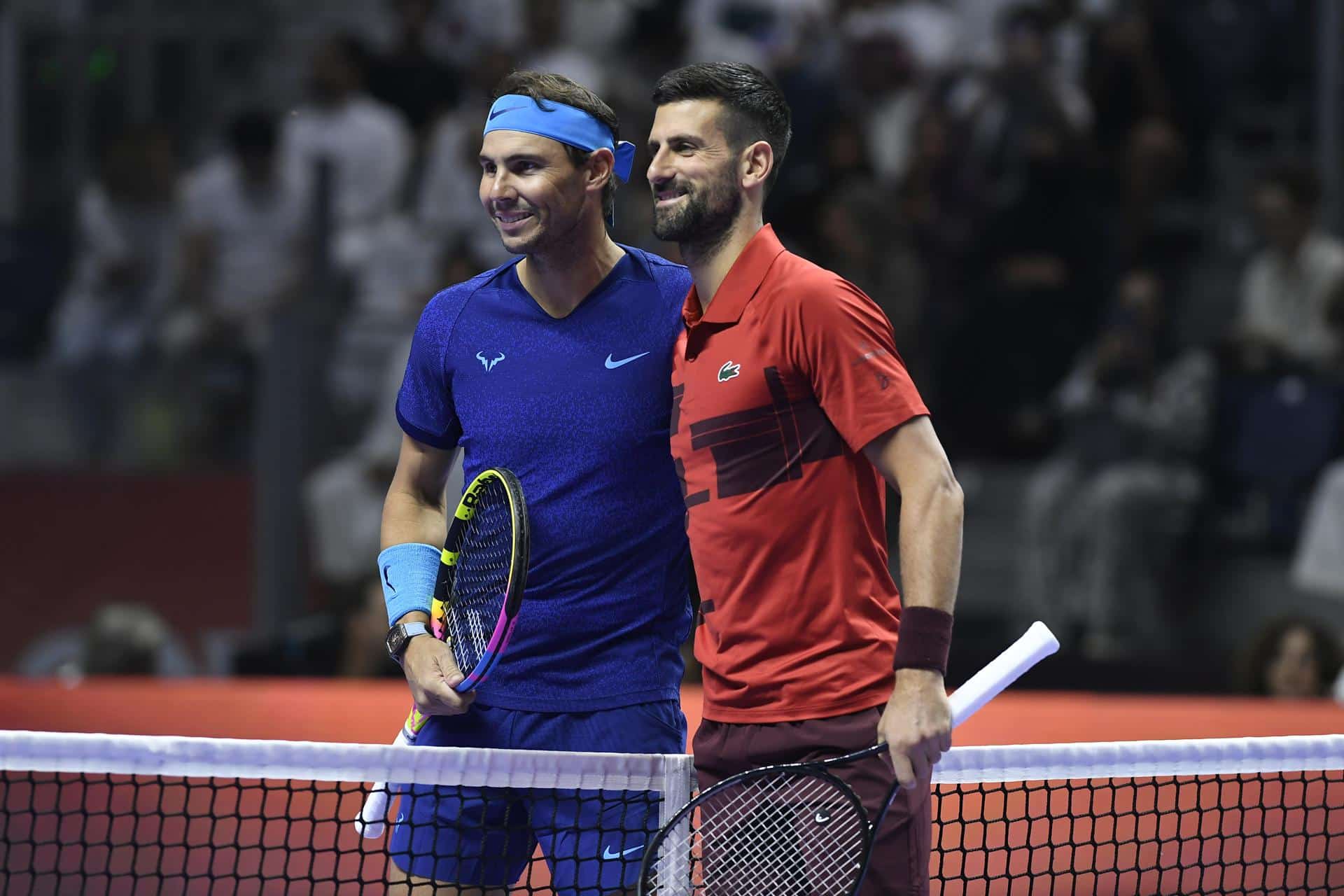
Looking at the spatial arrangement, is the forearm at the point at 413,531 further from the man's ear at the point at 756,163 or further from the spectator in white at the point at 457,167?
the spectator in white at the point at 457,167

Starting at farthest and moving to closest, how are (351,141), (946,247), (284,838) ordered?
(351,141), (946,247), (284,838)

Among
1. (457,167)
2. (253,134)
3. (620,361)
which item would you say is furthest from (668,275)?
(253,134)

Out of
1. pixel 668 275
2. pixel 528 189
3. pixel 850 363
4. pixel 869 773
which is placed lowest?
pixel 869 773

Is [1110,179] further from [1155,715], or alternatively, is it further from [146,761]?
[146,761]

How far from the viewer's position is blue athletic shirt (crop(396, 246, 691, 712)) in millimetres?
3232

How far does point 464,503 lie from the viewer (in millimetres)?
3217

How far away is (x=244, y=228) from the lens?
9.29m

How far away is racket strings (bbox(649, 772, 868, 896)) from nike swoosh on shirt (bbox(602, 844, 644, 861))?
0.83 feet

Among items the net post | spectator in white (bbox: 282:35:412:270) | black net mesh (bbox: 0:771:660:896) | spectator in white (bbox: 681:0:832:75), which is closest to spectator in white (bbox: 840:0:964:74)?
spectator in white (bbox: 681:0:832:75)

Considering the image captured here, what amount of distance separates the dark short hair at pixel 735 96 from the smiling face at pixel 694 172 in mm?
15

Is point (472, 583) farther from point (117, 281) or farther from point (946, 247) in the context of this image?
point (117, 281)

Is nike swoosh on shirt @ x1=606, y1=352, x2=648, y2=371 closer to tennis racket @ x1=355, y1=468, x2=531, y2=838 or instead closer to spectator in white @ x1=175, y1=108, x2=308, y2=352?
tennis racket @ x1=355, y1=468, x2=531, y2=838

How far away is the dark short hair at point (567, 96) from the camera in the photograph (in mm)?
3254

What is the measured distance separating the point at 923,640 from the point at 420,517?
1.12 m
